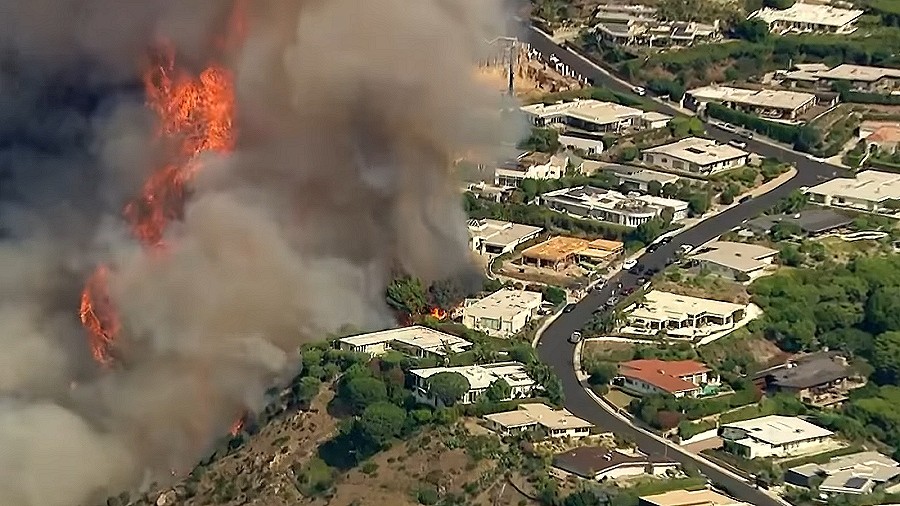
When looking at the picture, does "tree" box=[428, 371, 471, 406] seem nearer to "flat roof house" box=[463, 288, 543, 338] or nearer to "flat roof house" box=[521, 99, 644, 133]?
"flat roof house" box=[463, 288, 543, 338]

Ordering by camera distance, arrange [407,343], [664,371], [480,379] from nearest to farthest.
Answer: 1. [480,379]
2. [664,371]
3. [407,343]

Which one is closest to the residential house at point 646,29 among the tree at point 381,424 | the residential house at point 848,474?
the residential house at point 848,474

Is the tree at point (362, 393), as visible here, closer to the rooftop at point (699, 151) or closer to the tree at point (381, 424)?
the tree at point (381, 424)

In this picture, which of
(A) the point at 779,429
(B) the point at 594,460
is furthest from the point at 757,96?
(B) the point at 594,460

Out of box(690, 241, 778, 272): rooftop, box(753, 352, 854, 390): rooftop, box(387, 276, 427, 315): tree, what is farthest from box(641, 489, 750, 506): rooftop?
box(690, 241, 778, 272): rooftop

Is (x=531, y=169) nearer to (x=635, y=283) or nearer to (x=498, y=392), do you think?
(x=635, y=283)

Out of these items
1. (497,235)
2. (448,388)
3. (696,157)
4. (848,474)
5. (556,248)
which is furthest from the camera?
(696,157)

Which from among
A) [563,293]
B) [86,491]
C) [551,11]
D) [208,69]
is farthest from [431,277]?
[551,11]
